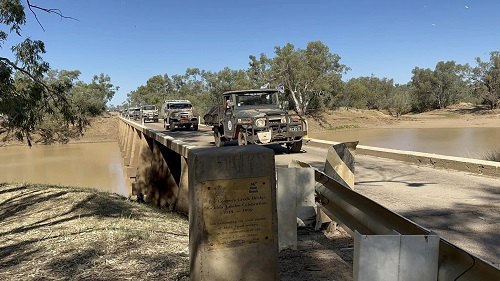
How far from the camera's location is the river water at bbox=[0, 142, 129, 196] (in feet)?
77.5

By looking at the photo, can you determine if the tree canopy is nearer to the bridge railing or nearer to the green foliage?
the bridge railing

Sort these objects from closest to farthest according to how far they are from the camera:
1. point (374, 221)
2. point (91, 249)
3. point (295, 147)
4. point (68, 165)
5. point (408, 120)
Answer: point (374, 221), point (91, 249), point (295, 147), point (68, 165), point (408, 120)

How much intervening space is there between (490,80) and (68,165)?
5558 centimetres

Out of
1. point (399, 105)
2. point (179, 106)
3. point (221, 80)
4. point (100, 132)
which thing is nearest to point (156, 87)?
point (221, 80)

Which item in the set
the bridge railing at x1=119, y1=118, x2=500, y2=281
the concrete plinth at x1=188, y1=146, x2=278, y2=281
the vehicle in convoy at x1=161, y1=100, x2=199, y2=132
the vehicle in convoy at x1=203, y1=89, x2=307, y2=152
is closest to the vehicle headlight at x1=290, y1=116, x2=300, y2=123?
the vehicle in convoy at x1=203, y1=89, x2=307, y2=152

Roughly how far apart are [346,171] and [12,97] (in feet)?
21.0

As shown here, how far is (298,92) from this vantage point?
47625 mm

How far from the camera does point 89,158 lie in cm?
3394

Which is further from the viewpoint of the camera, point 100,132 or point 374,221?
point 100,132

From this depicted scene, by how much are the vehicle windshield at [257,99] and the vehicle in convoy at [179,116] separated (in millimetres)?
12449

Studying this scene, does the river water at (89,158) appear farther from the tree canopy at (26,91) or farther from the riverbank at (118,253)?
the riverbank at (118,253)

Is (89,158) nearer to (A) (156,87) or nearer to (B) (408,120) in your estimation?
(B) (408,120)

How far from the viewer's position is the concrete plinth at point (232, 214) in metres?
2.95

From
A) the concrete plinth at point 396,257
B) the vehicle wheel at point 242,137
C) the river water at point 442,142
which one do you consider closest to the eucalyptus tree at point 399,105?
the river water at point 442,142
